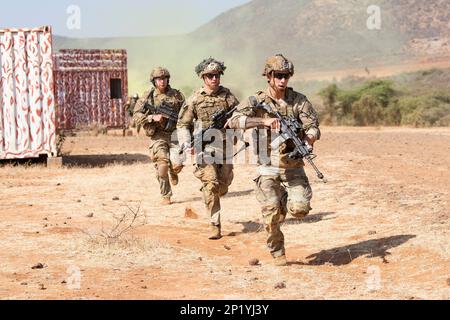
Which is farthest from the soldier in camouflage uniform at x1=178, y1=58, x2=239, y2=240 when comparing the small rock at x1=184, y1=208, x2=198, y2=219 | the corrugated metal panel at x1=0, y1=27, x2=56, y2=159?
the corrugated metal panel at x1=0, y1=27, x2=56, y2=159

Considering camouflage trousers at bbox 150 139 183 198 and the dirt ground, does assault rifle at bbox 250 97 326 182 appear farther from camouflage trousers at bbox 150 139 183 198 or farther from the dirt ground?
camouflage trousers at bbox 150 139 183 198

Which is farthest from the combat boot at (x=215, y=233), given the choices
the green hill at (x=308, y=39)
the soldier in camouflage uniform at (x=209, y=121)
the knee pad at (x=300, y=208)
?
the green hill at (x=308, y=39)

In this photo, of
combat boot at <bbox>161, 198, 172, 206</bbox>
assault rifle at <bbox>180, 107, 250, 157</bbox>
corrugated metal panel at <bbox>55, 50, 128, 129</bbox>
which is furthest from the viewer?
corrugated metal panel at <bbox>55, 50, 128, 129</bbox>

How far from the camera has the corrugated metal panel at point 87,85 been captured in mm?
26828

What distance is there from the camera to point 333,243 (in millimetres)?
8891

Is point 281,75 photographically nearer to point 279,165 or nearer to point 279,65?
point 279,65

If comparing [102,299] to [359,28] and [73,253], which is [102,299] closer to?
[73,253]

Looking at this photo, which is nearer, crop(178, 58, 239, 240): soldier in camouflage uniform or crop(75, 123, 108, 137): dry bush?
crop(178, 58, 239, 240): soldier in camouflage uniform

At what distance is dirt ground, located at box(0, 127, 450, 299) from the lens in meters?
6.88

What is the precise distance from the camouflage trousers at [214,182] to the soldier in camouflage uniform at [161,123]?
1.90 meters

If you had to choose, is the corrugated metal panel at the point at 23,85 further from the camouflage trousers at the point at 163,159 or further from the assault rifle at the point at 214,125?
the assault rifle at the point at 214,125

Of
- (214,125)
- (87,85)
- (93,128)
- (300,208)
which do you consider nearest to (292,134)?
(300,208)
